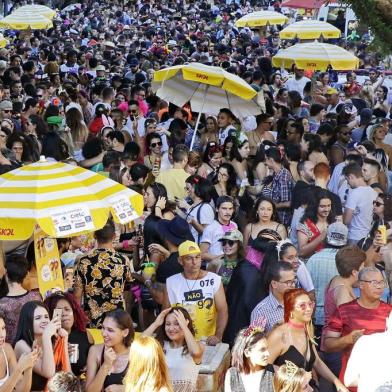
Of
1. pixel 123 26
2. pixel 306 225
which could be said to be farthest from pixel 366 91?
pixel 123 26

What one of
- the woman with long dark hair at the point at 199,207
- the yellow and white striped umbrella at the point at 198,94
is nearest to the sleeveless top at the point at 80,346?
the woman with long dark hair at the point at 199,207

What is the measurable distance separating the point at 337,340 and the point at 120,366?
5.31ft

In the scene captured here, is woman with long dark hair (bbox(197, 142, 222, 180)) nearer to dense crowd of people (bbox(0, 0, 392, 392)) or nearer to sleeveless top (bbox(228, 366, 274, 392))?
dense crowd of people (bbox(0, 0, 392, 392))

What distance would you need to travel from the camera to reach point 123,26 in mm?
34469

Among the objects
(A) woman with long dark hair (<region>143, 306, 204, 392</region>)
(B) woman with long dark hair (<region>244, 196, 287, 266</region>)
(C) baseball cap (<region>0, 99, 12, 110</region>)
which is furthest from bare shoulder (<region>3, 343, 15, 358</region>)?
(C) baseball cap (<region>0, 99, 12, 110</region>)

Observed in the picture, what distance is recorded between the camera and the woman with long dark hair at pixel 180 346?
251 inches

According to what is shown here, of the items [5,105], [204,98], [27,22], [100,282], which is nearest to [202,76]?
[204,98]

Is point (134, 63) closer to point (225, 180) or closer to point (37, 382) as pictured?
point (225, 180)

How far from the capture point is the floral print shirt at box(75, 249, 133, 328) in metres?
7.45

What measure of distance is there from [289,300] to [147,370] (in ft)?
5.24

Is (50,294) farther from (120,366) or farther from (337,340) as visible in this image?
(337,340)

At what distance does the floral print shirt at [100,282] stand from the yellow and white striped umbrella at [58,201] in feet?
1.43

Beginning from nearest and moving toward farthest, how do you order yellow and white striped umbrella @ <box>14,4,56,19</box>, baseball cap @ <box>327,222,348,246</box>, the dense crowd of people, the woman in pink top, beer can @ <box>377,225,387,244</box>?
the dense crowd of people, the woman in pink top, baseball cap @ <box>327,222,348,246</box>, beer can @ <box>377,225,387,244</box>, yellow and white striped umbrella @ <box>14,4,56,19</box>

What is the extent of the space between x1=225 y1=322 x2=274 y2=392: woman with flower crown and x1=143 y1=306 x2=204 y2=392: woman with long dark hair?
1.93ft
